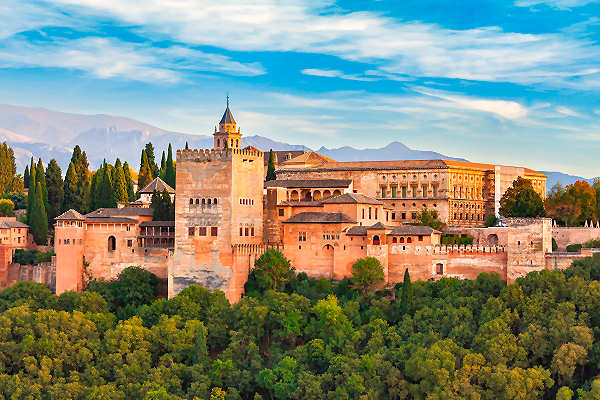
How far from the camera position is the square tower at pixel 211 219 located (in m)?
49.5

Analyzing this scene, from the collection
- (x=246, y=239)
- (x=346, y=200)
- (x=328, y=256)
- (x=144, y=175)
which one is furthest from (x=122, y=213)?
(x=144, y=175)

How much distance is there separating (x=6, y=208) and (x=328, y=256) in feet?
97.2

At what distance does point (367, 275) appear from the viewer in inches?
1852

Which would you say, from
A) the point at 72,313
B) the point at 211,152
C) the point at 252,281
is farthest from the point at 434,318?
the point at 72,313

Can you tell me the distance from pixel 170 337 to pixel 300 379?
802 cm

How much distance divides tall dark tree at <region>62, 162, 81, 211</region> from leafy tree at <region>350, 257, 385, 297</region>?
982 inches

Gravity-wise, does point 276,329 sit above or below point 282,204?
below

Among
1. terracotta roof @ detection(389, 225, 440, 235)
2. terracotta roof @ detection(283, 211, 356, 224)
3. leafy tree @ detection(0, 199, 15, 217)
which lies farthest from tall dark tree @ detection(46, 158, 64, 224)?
terracotta roof @ detection(389, 225, 440, 235)

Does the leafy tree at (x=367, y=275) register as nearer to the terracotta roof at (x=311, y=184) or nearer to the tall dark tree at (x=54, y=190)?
the terracotta roof at (x=311, y=184)

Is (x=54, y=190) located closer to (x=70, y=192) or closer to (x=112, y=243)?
(x=70, y=192)

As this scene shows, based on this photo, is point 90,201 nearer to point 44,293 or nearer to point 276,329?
point 44,293

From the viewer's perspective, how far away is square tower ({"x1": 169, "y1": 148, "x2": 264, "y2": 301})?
1949 inches

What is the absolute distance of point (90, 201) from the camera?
63.2 meters

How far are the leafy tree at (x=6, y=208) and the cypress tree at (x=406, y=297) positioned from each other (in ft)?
113
